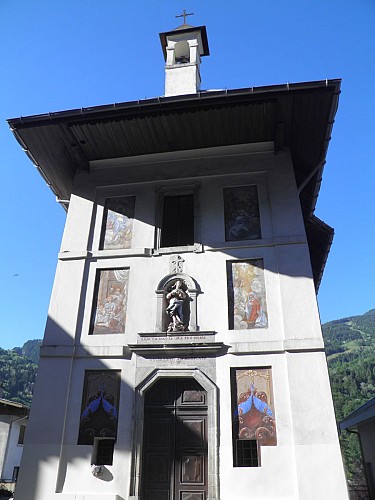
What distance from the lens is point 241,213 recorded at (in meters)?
11.7

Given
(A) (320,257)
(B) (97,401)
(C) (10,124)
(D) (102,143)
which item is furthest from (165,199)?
(A) (320,257)

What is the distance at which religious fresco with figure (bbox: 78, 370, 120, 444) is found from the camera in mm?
9531

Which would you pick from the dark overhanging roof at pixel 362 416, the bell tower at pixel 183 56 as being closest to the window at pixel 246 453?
the dark overhanging roof at pixel 362 416

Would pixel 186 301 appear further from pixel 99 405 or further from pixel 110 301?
pixel 99 405

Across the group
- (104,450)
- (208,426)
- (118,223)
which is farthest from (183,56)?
(104,450)

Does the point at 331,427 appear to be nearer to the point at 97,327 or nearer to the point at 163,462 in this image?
the point at 163,462

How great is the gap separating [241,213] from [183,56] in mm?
8259

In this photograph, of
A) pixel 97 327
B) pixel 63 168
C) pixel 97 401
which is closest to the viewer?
pixel 97 401

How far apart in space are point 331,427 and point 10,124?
10.9m

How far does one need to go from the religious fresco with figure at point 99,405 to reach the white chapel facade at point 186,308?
1.0 inches

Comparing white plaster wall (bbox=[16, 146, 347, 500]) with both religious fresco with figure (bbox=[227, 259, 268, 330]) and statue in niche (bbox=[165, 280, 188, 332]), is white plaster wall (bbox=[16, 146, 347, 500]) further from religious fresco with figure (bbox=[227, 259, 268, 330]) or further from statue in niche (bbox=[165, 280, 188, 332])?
statue in niche (bbox=[165, 280, 188, 332])

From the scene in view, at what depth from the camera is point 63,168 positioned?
1340cm

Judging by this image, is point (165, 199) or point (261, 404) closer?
point (261, 404)

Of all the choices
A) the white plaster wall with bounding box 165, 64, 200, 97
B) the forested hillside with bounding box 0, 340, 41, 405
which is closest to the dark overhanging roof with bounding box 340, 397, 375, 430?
the white plaster wall with bounding box 165, 64, 200, 97
